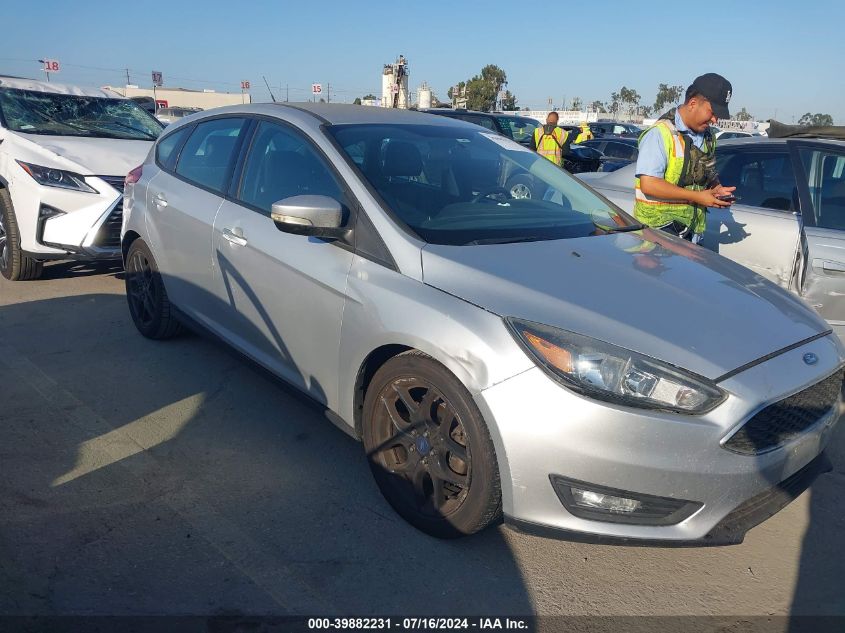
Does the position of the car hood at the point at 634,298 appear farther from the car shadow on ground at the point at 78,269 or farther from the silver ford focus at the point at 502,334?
the car shadow on ground at the point at 78,269

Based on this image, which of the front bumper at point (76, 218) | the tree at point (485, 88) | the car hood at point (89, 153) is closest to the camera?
the front bumper at point (76, 218)

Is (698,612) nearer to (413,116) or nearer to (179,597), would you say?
(179,597)

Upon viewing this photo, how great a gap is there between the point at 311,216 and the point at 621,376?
1.41 meters

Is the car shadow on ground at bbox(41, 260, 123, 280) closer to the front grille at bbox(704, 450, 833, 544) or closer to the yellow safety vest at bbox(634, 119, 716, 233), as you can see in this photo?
the yellow safety vest at bbox(634, 119, 716, 233)

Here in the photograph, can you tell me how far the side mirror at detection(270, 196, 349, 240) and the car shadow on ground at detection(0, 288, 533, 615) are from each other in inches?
45.1

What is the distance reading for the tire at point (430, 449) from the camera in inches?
98.0

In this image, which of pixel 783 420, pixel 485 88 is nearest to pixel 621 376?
pixel 783 420

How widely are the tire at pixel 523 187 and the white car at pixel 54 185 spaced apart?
3767mm

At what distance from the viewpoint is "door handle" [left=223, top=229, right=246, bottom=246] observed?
3.62 meters

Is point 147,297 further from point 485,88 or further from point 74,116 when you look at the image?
point 485,88

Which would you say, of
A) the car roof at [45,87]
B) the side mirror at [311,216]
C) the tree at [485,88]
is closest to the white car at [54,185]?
the car roof at [45,87]

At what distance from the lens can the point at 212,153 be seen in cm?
422

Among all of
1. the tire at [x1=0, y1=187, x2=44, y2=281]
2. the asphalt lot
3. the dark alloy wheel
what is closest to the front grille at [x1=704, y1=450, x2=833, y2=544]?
the asphalt lot

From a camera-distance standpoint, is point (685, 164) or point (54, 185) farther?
point (54, 185)
